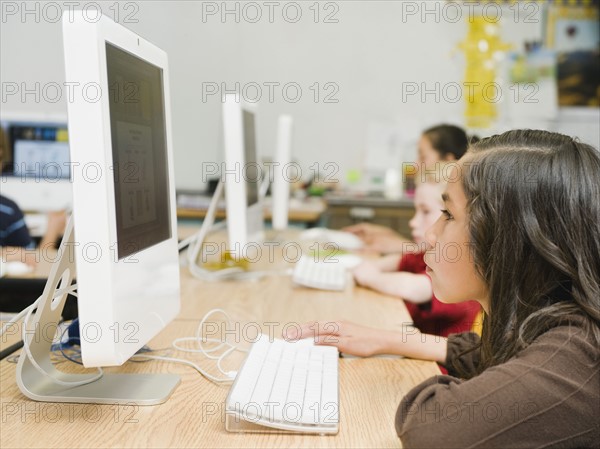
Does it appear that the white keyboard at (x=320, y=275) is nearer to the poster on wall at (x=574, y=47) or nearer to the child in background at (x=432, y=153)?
the child in background at (x=432, y=153)

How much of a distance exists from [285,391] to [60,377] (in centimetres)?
32

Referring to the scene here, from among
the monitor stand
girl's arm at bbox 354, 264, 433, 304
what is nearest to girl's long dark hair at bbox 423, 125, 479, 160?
girl's arm at bbox 354, 264, 433, 304

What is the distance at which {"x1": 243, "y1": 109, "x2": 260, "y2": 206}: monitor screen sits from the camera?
1665 mm

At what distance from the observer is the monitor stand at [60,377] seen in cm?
79

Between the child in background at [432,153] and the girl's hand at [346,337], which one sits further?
the child in background at [432,153]

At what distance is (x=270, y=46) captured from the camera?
3.69 m

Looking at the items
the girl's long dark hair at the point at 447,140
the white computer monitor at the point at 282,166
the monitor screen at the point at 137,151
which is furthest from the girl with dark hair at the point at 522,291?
the girl's long dark hair at the point at 447,140

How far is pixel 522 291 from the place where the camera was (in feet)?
2.40

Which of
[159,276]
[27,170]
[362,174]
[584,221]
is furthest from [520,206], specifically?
[362,174]

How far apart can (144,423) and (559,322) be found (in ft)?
1.65

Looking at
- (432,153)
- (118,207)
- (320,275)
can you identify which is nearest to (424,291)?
(320,275)

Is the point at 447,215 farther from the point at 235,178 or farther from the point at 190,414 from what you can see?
the point at 235,178

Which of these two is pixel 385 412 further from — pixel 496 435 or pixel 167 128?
pixel 167 128

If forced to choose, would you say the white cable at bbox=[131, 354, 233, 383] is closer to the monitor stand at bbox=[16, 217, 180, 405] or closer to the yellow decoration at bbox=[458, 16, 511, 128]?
the monitor stand at bbox=[16, 217, 180, 405]
